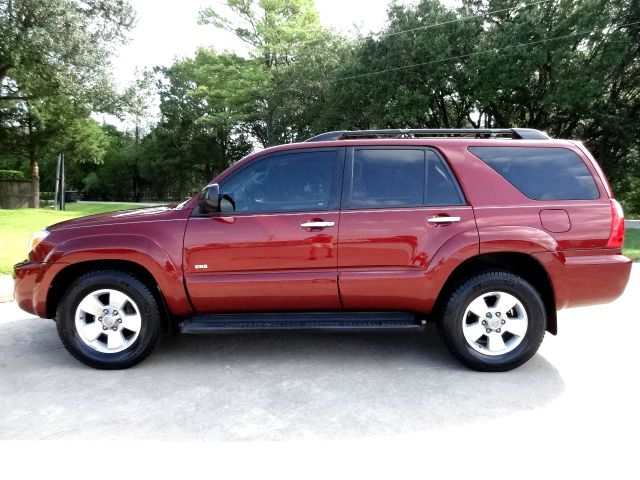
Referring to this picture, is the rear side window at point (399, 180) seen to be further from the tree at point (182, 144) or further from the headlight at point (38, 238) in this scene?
the tree at point (182, 144)

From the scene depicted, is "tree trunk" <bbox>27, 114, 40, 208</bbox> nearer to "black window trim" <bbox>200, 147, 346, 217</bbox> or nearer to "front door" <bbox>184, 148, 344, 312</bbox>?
"black window trim" <bbox>200, 147, 346, 217</bbox>

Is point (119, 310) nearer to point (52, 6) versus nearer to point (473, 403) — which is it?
point (473, 403)

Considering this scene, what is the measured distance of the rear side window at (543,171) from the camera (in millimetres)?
3799

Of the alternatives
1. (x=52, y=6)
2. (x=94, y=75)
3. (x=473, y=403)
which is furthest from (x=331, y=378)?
(x=94, y=75)

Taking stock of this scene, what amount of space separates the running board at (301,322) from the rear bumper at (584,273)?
3.64 ft

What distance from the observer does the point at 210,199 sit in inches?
146

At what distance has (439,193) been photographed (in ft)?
12.6

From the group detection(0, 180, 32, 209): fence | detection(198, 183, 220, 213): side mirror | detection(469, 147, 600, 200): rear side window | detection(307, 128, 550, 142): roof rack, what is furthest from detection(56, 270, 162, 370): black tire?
detection(0, 180, 32, 209): fence

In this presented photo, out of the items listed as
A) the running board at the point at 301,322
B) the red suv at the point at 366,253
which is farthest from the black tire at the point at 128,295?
the running board at the point at 301,322

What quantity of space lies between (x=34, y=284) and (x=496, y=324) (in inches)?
146

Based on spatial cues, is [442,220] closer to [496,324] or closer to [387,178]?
[387,178]

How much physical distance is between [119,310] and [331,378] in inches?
69.7

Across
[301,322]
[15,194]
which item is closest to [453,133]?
[301,322]

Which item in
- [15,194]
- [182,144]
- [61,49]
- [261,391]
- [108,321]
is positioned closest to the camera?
[261,391]
